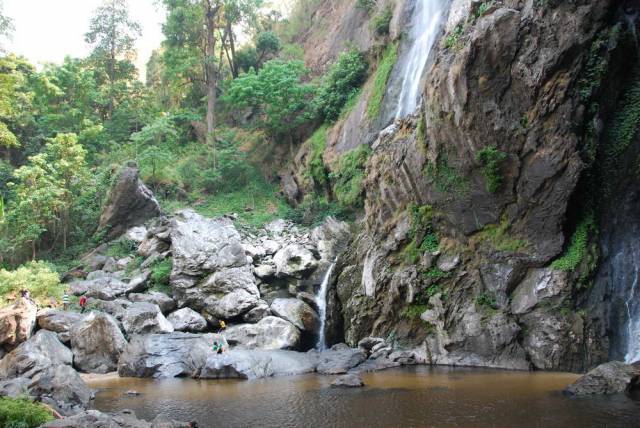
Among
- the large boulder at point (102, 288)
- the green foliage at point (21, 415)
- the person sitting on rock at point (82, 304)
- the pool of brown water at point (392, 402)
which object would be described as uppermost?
the large boulder at point (102, 288)

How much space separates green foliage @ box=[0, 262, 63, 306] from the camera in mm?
19734

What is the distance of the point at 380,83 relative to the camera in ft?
87.9

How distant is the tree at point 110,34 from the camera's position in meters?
39.9

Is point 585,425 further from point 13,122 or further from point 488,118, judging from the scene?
point 13,122

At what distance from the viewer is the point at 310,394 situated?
12609 mm

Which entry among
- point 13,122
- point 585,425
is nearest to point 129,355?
point 585,425

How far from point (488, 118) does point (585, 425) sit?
9.70 metres

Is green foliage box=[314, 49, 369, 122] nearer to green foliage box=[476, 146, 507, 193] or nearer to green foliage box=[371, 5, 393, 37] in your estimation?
green foliage box=[371, 5, 393, 37]

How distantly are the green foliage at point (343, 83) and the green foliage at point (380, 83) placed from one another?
2617 millimetres

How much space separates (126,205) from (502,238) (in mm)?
21573

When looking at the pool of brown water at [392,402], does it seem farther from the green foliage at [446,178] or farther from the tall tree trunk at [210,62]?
the tall tree trunk at [210,62]

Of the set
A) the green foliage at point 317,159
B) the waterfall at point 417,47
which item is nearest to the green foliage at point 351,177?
the green foliage at point 317,159

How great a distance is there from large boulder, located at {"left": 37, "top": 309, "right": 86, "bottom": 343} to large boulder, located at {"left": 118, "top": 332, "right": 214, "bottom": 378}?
2822 millimetres

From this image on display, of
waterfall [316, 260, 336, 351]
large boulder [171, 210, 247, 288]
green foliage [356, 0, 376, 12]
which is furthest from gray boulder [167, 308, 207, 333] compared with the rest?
green foliage [356, 0, 376, 12]
